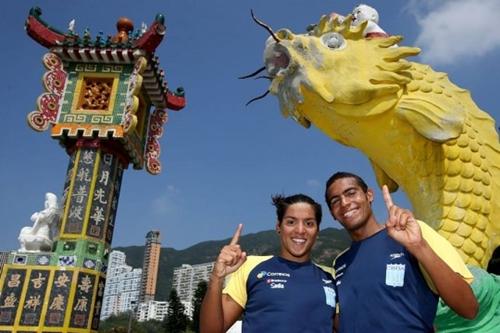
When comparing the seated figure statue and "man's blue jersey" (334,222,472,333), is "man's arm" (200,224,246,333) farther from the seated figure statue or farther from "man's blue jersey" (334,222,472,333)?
the seated figure statue

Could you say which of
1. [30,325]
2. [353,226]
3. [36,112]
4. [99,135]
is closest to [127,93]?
[99,135]

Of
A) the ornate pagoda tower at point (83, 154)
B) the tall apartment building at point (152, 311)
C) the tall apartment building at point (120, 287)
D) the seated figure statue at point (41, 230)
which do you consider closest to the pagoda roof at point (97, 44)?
the ornate pagoda tower at point (83, 154)

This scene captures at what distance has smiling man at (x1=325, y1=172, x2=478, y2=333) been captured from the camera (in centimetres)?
132

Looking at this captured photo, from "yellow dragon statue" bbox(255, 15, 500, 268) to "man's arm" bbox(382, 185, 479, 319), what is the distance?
3.04ft

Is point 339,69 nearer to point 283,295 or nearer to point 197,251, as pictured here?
point 283,295

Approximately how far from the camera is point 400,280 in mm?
1394

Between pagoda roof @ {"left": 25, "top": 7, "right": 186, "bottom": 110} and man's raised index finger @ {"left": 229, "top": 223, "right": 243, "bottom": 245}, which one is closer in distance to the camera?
man's raised index finger @ {"left": 229, "top": 223, "right": 243, "bottom": 245}

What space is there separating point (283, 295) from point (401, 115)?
1229 mm

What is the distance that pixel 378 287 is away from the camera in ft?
4.60

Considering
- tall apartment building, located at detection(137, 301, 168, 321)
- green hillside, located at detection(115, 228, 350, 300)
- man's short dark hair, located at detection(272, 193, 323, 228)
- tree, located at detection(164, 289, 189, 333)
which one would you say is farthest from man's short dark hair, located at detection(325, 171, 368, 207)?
green hillside, located at detection(115, 228, 350, 300)

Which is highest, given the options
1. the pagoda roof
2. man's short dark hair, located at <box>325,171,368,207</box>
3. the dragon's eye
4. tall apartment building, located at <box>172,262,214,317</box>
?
tall apartment building, located at <box>172,262,214,317</box>

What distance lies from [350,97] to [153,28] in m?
8.79

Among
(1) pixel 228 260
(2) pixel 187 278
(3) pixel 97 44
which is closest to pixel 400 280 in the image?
(1) pixel 228 260

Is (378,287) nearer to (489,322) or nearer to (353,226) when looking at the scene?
(353,226)
